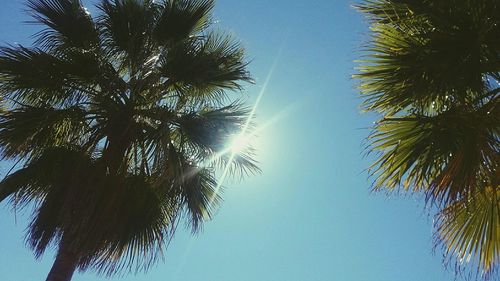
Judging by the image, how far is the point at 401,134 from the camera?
5.32 metres

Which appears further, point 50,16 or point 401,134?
point 50,16

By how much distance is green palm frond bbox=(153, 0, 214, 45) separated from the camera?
27.5 feet

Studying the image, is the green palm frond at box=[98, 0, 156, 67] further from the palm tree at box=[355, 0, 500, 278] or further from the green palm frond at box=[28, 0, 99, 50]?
the palm tree at box=[355, 0, 500, 278]

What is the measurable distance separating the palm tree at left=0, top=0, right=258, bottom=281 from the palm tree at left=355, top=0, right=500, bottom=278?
10.1 feet

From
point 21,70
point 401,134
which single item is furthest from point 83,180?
point 401,134

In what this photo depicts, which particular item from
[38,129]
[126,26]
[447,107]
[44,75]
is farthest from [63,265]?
[447,107]

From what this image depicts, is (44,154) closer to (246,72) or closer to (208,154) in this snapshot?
(208,154)

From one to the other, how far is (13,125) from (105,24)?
84.6 inches

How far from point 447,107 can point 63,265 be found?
4.89 meters

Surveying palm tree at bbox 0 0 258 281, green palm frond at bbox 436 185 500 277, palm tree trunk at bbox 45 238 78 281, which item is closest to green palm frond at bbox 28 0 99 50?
palm tree at bbox 0 0 258 281

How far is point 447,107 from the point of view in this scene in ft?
16.6

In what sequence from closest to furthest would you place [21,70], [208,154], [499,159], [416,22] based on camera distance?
1. [499,159]
2. [416,22]
3. [21,70]
4. [208,154]

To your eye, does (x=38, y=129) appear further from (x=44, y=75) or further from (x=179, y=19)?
(x=179, y=19)

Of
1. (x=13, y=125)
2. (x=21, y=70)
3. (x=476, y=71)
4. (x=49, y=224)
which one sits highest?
(x=476, y=71)
